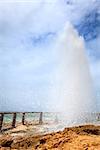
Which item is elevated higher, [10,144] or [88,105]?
[88,105]

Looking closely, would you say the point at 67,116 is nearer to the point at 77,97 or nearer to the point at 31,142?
the point at 77,97

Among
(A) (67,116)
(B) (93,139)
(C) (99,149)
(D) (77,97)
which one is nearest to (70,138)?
(B) (93,139)

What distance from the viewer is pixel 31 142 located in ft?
43.9

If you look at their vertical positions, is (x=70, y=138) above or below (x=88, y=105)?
below

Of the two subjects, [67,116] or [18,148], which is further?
[67,116]

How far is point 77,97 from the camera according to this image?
128 feet

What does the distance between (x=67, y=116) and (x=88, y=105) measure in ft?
31.6

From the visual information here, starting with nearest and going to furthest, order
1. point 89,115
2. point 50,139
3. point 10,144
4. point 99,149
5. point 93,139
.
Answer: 1. point 99,149
2. point 93,139
3. point 50,139
4. point 10,144
5. point 89,115

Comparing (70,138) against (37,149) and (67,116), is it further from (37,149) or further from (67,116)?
(67,116)

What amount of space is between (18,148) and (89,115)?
19365mm

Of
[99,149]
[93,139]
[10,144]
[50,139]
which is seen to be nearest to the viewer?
[99,149]

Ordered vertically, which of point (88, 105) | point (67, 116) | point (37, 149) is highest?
point (88, 105)

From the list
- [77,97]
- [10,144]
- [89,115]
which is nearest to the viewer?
[10,144]

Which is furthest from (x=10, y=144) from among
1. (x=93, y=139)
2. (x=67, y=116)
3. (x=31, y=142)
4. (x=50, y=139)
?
(x=67, y=116)
